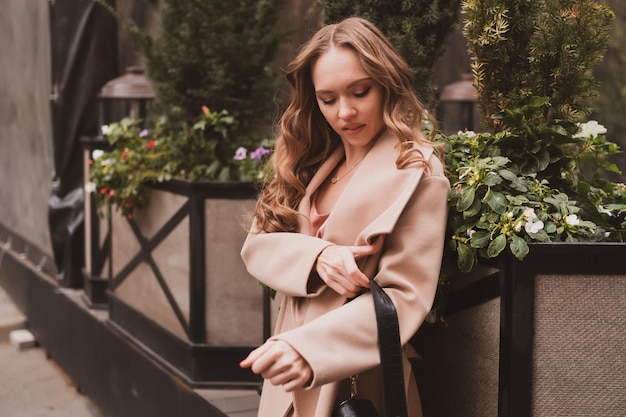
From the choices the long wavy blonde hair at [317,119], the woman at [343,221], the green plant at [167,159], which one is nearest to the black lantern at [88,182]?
the green plant at [167,159]

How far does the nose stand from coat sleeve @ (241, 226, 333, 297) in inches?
13.0

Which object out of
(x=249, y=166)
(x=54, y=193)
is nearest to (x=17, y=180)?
(x=54, y=193)

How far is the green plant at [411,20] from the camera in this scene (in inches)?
137

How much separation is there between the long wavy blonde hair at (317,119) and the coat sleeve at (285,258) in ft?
0.23

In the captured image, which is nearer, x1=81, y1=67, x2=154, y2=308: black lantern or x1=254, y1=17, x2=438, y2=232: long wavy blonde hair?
x1=254, y1=17, x2=438, y2=232: long wavy blonde hair

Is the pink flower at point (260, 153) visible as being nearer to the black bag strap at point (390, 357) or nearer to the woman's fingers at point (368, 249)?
the woman's fingers at point (368, 249)

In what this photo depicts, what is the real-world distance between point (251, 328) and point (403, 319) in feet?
8.01

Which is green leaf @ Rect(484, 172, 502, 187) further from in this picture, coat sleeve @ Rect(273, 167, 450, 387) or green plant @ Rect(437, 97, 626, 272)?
coat sleeve @ Rect(273, 167, 450, 387)

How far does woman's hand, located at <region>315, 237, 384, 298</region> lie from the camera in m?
2.04

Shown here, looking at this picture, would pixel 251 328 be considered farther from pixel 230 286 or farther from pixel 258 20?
pixel 258 20

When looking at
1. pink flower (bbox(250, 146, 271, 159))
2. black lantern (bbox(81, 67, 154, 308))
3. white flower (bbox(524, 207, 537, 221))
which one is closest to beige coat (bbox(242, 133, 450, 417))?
white flower (bbox(524, 207, 537, 221))

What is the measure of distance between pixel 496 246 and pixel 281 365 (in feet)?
2.06

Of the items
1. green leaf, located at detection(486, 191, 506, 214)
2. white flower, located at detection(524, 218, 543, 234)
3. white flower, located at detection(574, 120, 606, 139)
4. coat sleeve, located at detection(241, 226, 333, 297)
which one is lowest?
coat sleeve, located at detection(241, 226, 333, 297)

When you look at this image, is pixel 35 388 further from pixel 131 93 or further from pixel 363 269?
pixel 363 269
